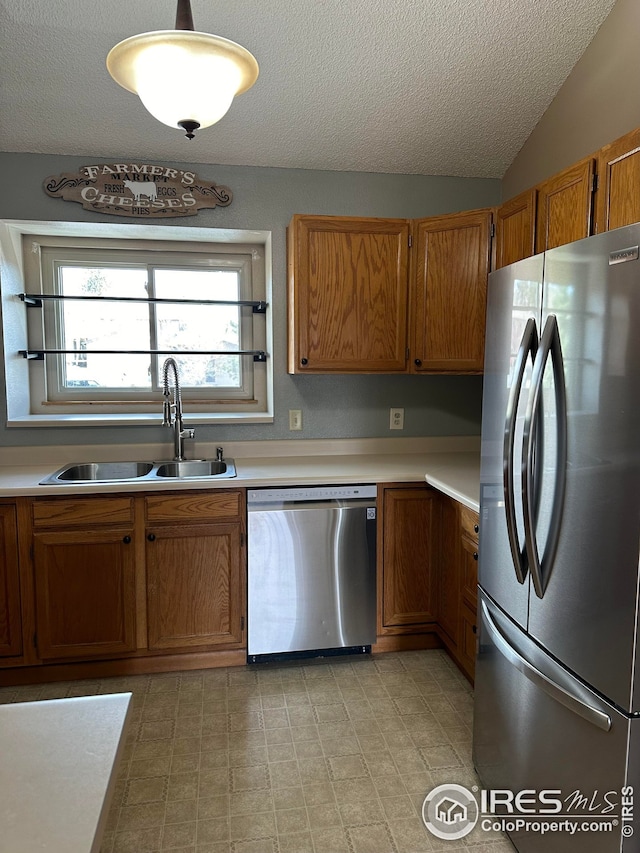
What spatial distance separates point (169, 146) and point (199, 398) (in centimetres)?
124

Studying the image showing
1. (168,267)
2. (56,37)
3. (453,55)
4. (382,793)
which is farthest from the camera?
(168,267)

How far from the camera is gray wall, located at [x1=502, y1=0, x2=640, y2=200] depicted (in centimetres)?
224

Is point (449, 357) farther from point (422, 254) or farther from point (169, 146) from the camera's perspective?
point (169, 146)

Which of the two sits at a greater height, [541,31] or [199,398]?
[541,31]

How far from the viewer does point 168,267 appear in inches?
127

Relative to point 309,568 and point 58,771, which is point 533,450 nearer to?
point 58,771

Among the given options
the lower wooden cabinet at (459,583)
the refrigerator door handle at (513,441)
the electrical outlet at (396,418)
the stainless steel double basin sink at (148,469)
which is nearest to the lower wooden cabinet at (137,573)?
the stainless steel double basin sink at (148,469)

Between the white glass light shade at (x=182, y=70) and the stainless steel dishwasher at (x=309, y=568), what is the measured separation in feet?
5.19

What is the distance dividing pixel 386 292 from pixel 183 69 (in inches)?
65.9

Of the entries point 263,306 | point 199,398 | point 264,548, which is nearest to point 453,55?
point 263,306

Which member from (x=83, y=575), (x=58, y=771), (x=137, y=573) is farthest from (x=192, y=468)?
(x=58, y=771)

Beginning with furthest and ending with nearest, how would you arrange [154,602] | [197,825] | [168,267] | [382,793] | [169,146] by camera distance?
1. [168,267]
2. [169,146]
3. [154,602]
4. [382,793]
5. [197,825]

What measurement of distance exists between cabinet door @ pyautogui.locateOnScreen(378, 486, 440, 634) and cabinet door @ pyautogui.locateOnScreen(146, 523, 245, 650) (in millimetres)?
670

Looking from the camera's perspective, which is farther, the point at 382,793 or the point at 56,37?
the point at 56,37
